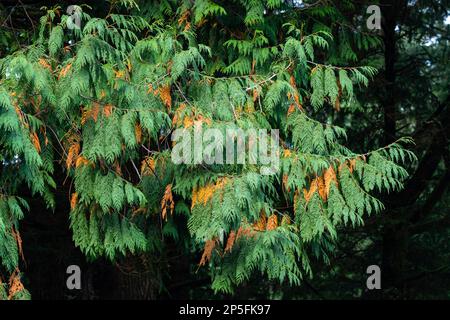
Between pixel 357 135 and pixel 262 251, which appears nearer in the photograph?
pixel 262 251

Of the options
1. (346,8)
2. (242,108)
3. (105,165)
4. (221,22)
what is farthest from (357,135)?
(105,165)

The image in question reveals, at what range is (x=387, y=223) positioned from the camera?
9.45 meters

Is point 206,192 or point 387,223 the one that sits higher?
point 206,192

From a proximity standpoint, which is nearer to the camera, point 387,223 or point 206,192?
point 206,192

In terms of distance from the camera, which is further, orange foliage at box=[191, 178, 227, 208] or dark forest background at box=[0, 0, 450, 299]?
dark forest background at box=[0, 0, 450, 299]

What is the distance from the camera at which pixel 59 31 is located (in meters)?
6.15

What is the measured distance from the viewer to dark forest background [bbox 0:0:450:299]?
9.48 m

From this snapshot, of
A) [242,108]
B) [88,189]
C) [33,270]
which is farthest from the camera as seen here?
[33,270]

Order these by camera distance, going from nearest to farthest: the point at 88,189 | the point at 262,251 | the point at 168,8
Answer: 1. the point at 262,251
2. the point at 88,189
3. the point at 168,8

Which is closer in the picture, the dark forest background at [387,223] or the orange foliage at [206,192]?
the orange foliage at [206,192]

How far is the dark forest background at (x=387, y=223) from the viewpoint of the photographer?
31.1 ft

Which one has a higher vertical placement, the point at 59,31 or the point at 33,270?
the point at 59,31

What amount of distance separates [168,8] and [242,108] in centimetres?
176

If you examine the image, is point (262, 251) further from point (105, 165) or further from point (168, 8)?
point (168, 8)
